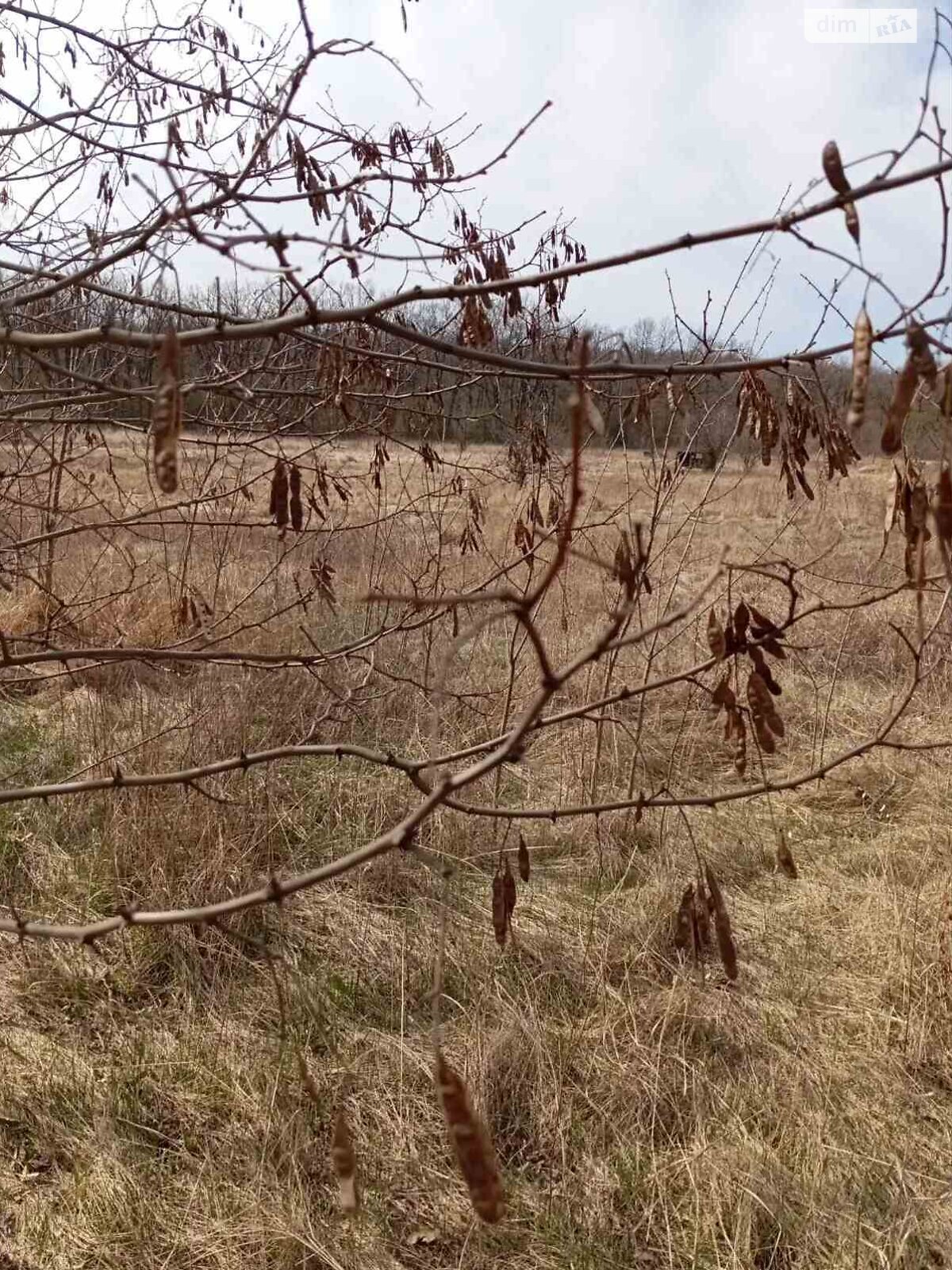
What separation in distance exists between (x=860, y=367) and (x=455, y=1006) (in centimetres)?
230

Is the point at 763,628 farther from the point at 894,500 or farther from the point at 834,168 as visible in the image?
the point at 834,168

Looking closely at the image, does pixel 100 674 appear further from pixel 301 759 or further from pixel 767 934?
pixel 767 934

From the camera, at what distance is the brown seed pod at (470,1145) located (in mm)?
670

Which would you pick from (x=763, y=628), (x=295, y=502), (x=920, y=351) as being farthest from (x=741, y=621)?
(x=295, y=502)

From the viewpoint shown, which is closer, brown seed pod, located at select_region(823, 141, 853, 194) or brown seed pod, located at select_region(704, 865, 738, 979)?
brown seed pod, located at select_region(823, 141, 853, 194)

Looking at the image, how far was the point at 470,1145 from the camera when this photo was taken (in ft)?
2.22

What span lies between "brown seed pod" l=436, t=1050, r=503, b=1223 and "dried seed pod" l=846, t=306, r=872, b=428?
2.27ft

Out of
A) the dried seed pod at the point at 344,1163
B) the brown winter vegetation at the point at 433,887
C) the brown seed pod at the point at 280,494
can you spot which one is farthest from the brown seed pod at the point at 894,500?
the dried seed pod at the point at 344,1163

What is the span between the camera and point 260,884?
3.27 m

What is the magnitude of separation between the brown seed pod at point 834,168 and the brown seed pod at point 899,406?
0.66 ft

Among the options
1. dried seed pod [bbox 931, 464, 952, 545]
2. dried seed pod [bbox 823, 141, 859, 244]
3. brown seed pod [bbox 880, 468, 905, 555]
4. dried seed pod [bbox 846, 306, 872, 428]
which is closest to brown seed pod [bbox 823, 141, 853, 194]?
dried seed pod [bbox 823, 141, 859, 244]

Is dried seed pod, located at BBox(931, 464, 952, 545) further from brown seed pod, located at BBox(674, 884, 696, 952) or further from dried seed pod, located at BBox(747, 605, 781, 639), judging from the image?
brown seed pod, located at BBox(674, 884, 696, 952)

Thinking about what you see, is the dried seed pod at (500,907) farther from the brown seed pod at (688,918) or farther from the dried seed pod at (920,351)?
the dried seed pod at (920,351)

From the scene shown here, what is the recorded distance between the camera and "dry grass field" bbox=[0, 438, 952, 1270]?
82.9 inches
